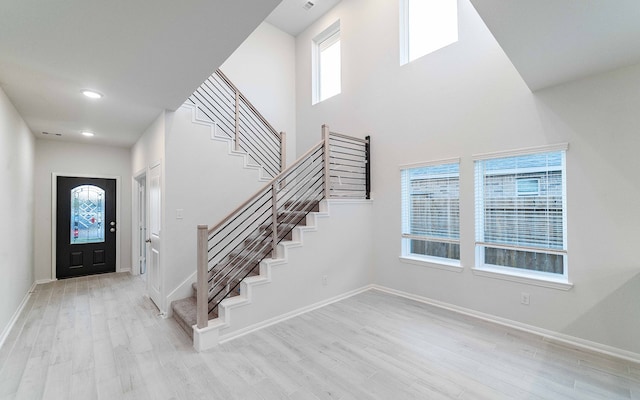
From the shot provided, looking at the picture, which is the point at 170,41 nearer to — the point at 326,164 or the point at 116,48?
the point at 116,48

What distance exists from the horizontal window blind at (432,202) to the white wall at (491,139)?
16 cm

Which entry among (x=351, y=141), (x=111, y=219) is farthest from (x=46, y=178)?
(x=351, y=141)

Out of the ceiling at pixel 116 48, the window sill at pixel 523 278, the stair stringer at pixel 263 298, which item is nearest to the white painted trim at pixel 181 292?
the stair stringer at pixel 263 298

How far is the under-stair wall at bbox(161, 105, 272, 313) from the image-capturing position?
3691mm

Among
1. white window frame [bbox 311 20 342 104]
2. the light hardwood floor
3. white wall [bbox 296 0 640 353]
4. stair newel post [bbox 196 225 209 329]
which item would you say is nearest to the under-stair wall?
the light hardwood floor

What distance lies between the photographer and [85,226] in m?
5.76

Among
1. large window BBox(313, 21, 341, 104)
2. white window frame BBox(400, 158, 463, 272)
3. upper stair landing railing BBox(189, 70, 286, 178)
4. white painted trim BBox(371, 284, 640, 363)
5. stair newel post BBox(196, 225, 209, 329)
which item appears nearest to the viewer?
white painted trim BBox(371, 284, 640, 363)

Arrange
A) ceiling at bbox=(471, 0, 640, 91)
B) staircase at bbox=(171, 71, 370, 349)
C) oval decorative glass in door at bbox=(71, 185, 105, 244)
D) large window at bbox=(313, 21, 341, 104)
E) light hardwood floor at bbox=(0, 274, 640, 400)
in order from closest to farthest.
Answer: ceiling at bbox=(471, 0, 640, 91) → light hardwood floor at bbox=(0, 274, 640, 400) → staircase at bbox=(171, 71, 370, 349) → oval decorative glass in door at bbox=(71, 185, 105, 244) → large window at bbox=(313, 21, 341, 104)

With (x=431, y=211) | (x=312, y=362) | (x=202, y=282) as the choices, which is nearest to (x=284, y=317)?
(x=312, y=362)

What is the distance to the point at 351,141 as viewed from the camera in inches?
188

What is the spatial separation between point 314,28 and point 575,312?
21.3 feet

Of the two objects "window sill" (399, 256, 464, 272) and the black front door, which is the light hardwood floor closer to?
"window sill" (399, 256, 464, 272)

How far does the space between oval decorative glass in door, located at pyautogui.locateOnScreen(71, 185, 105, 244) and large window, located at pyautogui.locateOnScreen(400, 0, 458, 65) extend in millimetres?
6637

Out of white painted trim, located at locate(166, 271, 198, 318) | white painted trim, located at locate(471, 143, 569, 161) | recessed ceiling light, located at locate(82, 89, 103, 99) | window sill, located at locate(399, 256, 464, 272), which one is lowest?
white painted trim, located at locate(166, 271, 198, 318)
